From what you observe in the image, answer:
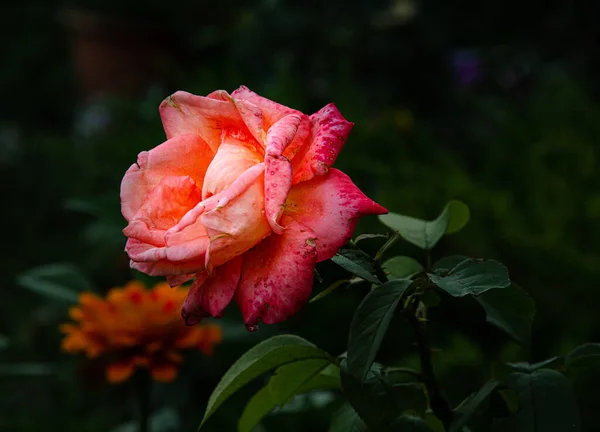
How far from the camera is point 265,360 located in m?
0.51

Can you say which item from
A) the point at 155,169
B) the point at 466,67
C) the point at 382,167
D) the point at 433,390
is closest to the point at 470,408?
the point at 433,390

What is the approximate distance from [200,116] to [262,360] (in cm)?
17

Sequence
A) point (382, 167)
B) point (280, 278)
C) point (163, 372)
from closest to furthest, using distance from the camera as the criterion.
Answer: point (280, 278)
point (163, 372)
point (382, 167)

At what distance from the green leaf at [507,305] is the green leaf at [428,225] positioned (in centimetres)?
6

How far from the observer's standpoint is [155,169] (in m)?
0.48

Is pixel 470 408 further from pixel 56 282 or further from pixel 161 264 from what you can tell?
pixel 56 282

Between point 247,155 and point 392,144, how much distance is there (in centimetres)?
120

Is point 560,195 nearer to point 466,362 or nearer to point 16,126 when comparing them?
point 466,362

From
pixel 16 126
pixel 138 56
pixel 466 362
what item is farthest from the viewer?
pixel 16 126

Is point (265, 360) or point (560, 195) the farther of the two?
point (560, 195)

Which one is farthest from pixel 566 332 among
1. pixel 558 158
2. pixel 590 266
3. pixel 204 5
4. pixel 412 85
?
pixel 204 5

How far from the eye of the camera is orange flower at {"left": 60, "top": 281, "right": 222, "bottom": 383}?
3.06 ft

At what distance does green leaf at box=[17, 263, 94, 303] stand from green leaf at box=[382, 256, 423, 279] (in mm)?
639

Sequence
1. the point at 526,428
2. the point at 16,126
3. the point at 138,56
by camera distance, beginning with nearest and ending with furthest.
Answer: the point at 526,428 → the point at 138,56 → the point at 16,126
